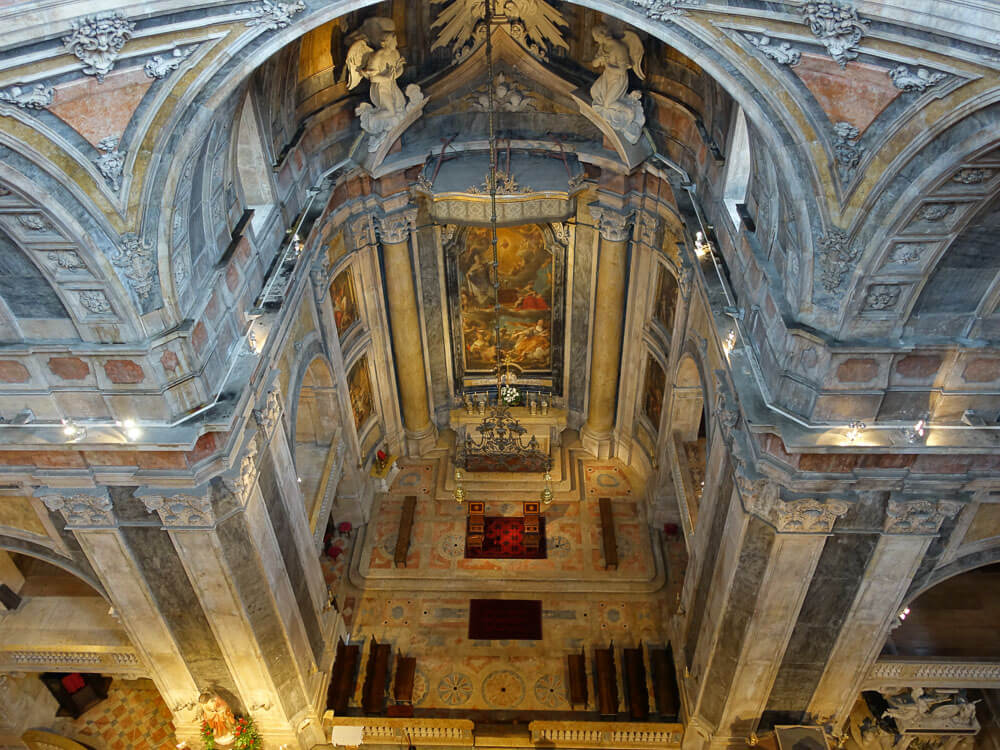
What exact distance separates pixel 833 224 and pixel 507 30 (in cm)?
911

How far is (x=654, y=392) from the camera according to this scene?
66.0 feet

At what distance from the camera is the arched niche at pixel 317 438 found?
1733 cm

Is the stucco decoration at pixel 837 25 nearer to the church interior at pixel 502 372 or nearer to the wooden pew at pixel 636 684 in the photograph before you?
the church interior at pixel 502 372

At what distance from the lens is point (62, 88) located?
29.8ft

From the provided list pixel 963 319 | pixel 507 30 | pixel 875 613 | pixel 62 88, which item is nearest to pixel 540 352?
pixel 507 30

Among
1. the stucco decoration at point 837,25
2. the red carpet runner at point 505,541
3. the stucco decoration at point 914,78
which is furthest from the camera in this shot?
the red carpet runner at point 505,541

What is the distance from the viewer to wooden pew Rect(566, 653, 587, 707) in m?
17.1

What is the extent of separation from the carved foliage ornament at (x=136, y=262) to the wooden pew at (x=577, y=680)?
11.7 m

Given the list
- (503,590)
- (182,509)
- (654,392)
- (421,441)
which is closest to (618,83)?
(654,392)

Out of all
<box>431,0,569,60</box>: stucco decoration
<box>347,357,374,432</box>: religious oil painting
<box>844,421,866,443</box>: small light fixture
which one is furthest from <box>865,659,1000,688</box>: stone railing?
<box>431,0,569,60</box>: stucco decoration

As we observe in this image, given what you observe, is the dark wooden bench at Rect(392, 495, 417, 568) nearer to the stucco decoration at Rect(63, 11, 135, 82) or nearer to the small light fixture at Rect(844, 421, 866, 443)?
the small light fixture at Rect(844, 421, 866, 443)

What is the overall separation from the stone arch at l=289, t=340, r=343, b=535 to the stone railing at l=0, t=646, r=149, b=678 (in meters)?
4.01

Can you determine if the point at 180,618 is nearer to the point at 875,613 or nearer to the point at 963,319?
the point at 875,613

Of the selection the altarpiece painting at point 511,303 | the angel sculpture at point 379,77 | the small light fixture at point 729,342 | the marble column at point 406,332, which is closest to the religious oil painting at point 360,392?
the marble column at point 406,332
